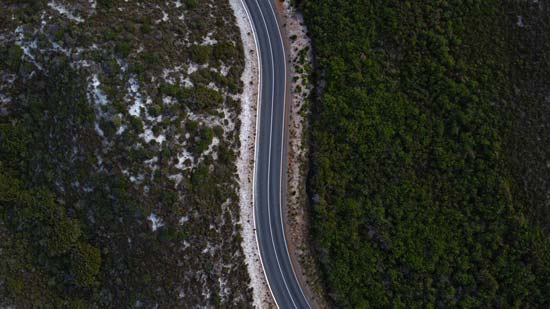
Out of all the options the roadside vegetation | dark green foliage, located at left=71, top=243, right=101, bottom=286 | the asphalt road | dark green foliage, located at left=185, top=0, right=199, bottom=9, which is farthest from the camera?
dark green foliage, located at left=185, top=0, right=199, bottom=9

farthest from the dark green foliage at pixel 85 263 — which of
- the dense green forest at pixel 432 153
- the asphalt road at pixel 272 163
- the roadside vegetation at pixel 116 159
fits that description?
the dense green forest at pixel 432 153

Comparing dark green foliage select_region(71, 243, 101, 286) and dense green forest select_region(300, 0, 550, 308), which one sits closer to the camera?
dark green foliage select_region(71, 243, 101, 286)

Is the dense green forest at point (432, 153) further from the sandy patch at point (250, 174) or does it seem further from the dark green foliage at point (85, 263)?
the dark green foliage at point (85, 263)

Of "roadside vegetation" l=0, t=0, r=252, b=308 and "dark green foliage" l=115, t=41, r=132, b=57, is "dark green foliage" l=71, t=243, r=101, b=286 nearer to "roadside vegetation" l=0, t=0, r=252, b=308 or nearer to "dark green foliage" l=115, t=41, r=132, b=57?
"roadside vegetation" l=0, t=0, r=252, b=308

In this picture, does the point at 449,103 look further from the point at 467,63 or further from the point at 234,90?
the point at 234,90

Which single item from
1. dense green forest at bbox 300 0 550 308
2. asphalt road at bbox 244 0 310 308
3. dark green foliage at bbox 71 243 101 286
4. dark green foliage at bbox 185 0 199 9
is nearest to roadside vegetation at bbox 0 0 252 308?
dark green foliage at bbox 71 243 101 286

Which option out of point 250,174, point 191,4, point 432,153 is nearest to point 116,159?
point 250,174

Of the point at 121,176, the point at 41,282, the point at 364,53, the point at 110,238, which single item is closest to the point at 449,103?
the point at 364,53
